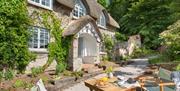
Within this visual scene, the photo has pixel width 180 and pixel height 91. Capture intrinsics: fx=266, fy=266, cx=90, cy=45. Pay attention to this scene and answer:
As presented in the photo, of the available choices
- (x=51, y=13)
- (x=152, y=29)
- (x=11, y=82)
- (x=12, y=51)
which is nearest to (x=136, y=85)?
(x=11, y=82)

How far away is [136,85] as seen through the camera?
7500 mm

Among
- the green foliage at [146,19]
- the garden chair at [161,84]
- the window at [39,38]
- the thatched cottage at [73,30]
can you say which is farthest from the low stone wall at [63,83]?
the green foliage at [146,19]

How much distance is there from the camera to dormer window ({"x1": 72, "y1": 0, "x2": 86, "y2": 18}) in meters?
22.7

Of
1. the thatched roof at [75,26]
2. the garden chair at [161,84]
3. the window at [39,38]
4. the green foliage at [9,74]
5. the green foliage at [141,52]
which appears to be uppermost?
the thatched roof at [75,26]

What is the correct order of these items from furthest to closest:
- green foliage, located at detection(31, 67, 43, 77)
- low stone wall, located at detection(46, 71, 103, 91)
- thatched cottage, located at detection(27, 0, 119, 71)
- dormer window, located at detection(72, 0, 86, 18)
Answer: dormer window, located at detection(72, 0, 86, 18), thatched cottage, located at detection(27, 0, 119, 71), green foliage, located at detection(31, 67, 43, 77), low stone wall, located at detection(46, 71, 103, 91)

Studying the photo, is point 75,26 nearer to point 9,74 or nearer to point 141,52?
point 9,74

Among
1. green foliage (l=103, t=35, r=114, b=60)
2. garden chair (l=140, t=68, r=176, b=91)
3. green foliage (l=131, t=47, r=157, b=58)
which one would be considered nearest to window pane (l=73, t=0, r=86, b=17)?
green foliage (l=103, t=35, r=114, b=60)

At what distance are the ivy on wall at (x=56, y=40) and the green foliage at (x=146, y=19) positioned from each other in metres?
19.0

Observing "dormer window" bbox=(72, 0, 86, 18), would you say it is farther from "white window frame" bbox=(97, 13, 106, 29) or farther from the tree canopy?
the tree canopy

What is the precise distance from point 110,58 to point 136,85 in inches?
847

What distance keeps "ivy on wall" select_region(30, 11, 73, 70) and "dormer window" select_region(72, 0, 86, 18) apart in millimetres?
3335

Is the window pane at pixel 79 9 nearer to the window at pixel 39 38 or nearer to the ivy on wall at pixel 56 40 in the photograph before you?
the ivy on wall at pixel 56 40

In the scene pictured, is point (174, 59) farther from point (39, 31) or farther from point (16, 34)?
point (16, 34)

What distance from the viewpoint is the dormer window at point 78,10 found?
22719 mm
